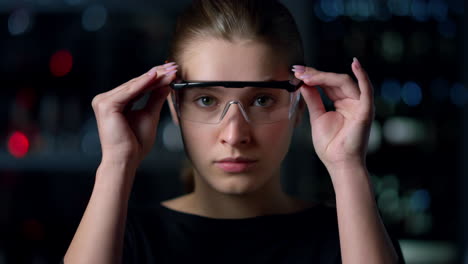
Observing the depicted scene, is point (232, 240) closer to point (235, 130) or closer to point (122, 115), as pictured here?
point (235, 130)

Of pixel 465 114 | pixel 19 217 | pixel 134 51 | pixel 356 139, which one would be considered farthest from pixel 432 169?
pixel 19 217

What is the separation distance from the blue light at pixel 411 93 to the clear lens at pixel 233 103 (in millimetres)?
1974

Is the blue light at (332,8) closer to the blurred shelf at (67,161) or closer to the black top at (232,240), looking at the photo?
the blurred shelf at (67,161)

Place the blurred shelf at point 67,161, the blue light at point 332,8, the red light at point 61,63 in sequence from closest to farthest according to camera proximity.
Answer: the blurred shelf at point 67,161 → the red light at point 61,63 → the blue light at point 332,8

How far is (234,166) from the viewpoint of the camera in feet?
3.83

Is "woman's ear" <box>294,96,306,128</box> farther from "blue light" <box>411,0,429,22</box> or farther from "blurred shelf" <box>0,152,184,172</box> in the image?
"blue light" <box>411,0,429,22</box>

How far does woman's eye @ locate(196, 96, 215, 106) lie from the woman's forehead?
0.05 meters

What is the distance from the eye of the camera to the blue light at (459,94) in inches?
115

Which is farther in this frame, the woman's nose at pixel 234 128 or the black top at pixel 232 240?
the black top at pixel 232 240

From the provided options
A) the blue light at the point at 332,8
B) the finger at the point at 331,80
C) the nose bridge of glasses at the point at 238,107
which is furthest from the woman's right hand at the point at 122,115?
the blue light at the point at 332,8

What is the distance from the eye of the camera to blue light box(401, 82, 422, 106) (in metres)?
3.01

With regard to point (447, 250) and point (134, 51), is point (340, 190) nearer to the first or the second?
point (134, 51)

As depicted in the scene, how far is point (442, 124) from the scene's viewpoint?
301 centimetres

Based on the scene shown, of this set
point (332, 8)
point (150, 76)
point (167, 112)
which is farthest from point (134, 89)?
point (332, 8)
